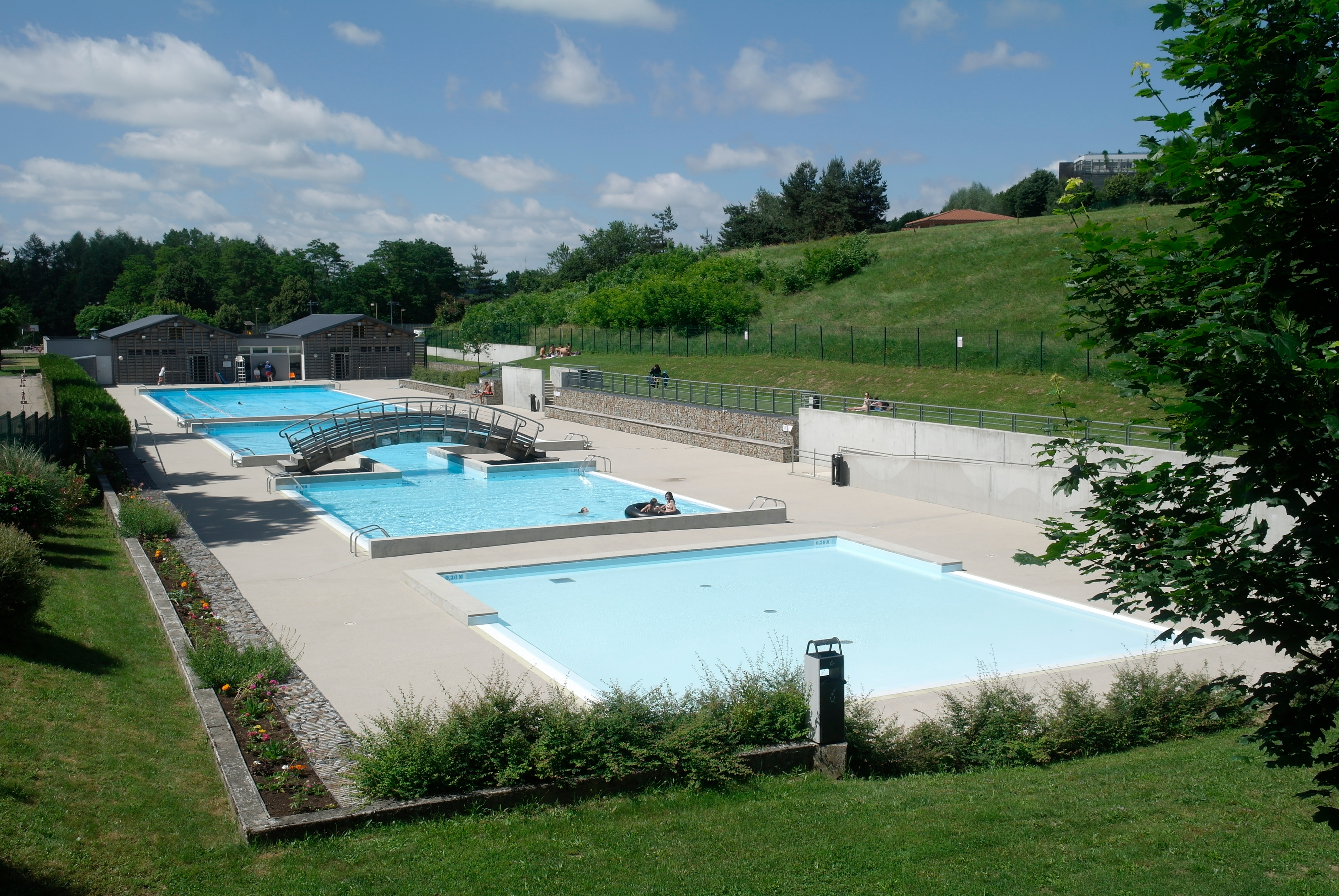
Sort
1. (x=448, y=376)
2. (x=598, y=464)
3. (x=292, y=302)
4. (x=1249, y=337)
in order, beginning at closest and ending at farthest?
(x=1249, y=337)
(x=598, y=464)
(x=448, y=376)
(x=292, y=302)

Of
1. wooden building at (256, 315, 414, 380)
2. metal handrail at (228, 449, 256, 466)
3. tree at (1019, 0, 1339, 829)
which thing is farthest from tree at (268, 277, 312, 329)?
tree at (1019, 0, 1339, 829)

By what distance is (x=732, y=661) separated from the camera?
13.3m

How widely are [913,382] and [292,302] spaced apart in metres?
90.8

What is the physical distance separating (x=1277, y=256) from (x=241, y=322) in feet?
371

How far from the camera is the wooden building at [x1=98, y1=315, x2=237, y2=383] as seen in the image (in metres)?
59.6

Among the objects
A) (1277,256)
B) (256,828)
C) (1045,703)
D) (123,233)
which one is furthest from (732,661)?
(123,233)

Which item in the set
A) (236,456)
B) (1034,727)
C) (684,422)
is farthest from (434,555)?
(684,422)

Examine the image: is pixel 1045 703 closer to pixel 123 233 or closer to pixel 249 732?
pixel 249 732

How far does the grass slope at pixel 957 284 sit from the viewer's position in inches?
2041

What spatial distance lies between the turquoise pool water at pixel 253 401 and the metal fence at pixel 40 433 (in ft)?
58.2

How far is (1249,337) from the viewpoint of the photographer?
11.0 feet

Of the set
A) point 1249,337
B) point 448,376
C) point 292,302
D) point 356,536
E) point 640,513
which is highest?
point 292,302

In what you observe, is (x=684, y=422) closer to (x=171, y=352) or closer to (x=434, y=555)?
(x=434, y=555)

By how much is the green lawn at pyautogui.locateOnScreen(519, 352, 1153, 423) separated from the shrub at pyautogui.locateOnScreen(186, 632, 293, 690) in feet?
62.8
